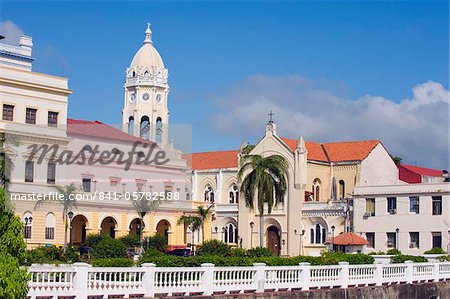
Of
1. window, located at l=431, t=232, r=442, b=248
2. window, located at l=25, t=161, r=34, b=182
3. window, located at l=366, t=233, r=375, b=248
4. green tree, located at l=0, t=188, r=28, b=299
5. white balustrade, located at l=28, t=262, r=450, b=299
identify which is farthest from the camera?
window, located at l=366, t=233, r=375, b=248

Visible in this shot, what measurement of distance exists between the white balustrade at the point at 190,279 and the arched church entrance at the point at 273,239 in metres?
39.3

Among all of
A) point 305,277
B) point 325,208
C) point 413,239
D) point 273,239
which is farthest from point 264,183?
point 305,277

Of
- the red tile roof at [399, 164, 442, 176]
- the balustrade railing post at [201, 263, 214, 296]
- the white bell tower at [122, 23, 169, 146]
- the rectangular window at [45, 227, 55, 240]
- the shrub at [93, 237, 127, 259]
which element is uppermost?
the white bell tower at [122, 23, 169, 146]

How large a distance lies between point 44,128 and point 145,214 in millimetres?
12639

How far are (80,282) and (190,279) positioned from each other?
391 cm

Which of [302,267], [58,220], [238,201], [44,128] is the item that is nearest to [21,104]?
[44,128]

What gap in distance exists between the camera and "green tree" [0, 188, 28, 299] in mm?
14010

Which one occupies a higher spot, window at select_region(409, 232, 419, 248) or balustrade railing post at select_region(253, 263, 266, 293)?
window at select_region(409, 232, 419, 248)

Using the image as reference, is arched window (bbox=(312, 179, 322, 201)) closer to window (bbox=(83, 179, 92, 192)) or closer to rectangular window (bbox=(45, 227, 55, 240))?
window (bbox=(83, 179, 92, 192))

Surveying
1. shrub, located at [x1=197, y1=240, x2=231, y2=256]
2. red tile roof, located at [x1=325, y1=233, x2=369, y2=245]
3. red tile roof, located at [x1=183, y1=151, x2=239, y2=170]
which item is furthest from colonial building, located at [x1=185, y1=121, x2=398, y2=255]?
shrub, located at [x1=197, y1=240, x2=231, y2=256]

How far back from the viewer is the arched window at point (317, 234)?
66.4 metres

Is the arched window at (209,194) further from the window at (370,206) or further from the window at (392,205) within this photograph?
the window at (392,205)

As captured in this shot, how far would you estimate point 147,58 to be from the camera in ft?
280

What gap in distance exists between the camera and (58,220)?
58.9m
